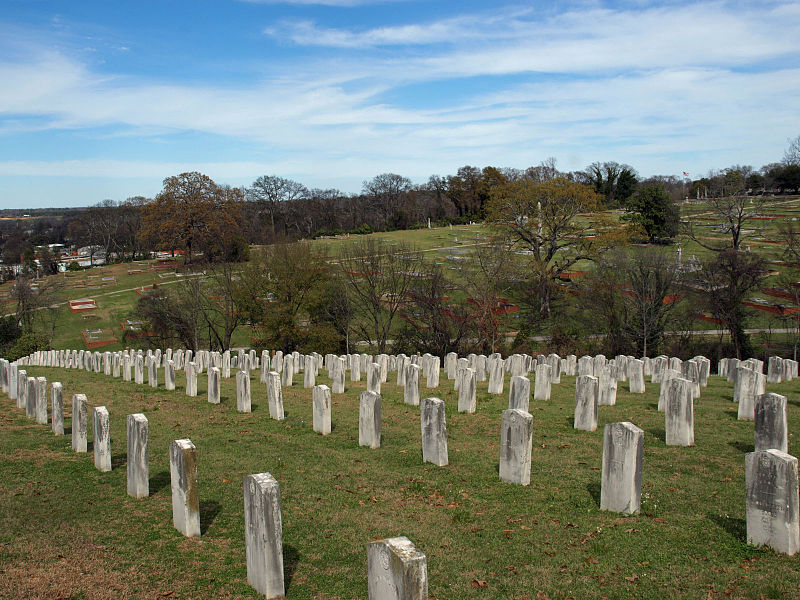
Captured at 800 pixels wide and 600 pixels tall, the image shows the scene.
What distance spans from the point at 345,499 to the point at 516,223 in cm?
4326

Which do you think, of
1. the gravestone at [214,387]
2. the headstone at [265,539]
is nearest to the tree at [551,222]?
the gravestone at [214,387]

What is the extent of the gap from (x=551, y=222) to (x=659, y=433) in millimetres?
39414

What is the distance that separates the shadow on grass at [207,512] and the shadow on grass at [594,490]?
4.93 meters

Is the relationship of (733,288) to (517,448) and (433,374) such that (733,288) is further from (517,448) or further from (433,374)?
(517,448)

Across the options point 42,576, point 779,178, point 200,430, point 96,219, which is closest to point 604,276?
point 200,430

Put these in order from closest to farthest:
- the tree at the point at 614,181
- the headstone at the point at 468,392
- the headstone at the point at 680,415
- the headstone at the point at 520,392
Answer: the headstone at the point at 680,415, the headstone at the point at 520,392, the headstone at the point at 468,392, the tree at the point at 614,181

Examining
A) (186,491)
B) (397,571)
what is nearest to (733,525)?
(397,571)

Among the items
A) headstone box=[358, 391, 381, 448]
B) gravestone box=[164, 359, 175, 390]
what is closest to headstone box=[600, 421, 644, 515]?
headstone box=[358, 391, 381, 448]

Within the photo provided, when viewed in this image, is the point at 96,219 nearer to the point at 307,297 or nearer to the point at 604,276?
the point at 307,297

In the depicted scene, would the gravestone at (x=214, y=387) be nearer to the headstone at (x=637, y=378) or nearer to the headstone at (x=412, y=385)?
the headstone at (x=412, y=385)

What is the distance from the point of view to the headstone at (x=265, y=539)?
5.82m

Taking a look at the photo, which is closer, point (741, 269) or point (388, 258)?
point (741, 269)

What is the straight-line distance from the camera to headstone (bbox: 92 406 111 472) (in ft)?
31.5

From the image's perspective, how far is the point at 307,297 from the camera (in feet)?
129
